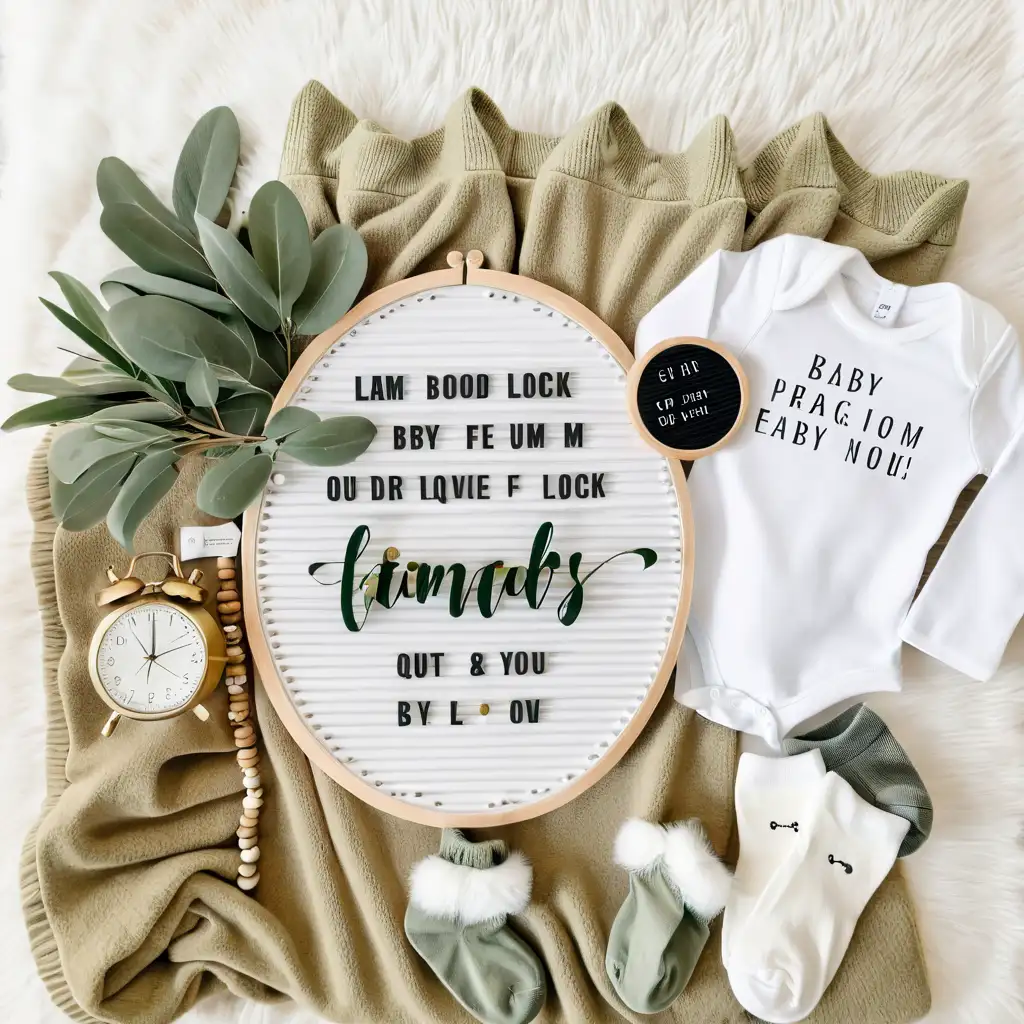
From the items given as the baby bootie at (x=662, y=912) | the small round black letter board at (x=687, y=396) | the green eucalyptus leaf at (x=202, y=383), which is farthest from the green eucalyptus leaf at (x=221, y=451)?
the baby bootie at (x=662, y=912)

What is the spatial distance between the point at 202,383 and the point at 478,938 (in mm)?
654

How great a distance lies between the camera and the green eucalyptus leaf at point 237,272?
2.45 feet

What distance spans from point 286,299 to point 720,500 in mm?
522

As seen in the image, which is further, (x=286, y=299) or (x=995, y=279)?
(x=995, y=279)

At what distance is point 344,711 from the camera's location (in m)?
0.87

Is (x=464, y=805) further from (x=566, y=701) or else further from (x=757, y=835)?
(x=757, y=835)

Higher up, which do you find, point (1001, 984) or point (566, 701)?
point (566, 701)

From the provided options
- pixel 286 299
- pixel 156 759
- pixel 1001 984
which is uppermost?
pixel 286 299

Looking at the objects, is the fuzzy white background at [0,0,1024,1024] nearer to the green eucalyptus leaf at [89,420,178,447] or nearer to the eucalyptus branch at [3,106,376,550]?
the eucalyptus branch at [3,106,376,550]

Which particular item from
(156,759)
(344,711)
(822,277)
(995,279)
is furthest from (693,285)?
(156,759)

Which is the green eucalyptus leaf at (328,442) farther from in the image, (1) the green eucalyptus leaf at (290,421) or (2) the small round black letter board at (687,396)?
(2) the small round black letter board at (687,396)

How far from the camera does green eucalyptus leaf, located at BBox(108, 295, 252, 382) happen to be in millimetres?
732

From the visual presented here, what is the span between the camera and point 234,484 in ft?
2.52

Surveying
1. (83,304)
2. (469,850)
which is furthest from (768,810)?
(83,304)
